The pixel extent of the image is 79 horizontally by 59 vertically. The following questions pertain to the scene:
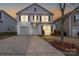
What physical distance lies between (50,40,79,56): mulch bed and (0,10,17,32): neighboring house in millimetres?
863

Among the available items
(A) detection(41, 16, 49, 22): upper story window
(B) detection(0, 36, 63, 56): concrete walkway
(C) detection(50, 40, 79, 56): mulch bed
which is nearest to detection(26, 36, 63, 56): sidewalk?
(B) detection(0, 36, 63, 56): concrete walkway

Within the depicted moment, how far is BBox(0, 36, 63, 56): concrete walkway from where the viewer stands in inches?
714

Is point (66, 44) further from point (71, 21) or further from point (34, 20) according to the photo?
point (34, 20)

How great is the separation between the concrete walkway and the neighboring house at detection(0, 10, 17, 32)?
7.9 inches

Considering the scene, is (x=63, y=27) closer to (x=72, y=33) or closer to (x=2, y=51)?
(x=72, y=33)

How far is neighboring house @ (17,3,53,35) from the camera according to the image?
59.9ft

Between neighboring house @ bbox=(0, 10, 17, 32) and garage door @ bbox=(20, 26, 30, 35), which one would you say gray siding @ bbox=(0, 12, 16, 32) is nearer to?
neighboring house @ bbox=(0, 10, 17, 32)

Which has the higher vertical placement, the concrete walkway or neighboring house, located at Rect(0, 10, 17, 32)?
neighboring house, located at Rect(0, 10, 17, 32)

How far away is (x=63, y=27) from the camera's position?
18.3 m

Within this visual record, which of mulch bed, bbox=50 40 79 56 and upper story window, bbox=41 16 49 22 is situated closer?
mulch bed, bbox=50 40 79 56

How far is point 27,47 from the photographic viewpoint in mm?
18219

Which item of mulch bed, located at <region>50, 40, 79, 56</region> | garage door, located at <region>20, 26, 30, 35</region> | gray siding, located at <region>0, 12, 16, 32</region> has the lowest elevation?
mulch bed, located at <region>50, 40, 79, 56</region>

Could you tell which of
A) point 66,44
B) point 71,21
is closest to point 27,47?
point 66,44

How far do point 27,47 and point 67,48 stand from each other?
2.65ft
